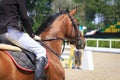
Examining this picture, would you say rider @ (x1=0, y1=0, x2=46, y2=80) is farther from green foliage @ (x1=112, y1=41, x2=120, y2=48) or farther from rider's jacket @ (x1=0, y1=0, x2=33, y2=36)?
green foliage @ (x1=112, y1=41, x2=120, y2=48)

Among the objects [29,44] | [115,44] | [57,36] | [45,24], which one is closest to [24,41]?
[29,44]

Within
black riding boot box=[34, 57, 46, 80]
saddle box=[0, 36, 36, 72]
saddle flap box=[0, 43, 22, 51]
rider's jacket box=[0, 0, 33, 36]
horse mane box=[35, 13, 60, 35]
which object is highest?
rider's jacket box=[0, 0, 33, 36]

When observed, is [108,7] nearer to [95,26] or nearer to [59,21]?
[95,26]

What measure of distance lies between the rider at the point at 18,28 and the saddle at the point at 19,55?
0.09 m

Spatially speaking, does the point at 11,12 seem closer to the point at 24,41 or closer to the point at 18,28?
the point at 18,28

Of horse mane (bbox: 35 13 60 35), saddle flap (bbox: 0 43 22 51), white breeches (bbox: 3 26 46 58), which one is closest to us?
saddle flap (bbox: 0 43 22 51)

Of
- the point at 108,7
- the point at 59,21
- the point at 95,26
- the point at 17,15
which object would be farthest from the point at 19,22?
the point at 95,26

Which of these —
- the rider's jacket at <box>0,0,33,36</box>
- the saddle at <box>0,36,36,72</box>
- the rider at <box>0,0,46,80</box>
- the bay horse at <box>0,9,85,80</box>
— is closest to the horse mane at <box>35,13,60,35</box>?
the bay horse at <box>0,9,85,80</box>

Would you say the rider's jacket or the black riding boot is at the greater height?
the rider's jacket

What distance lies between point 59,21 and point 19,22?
1.14 metres

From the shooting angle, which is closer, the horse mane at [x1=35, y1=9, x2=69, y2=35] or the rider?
the rider

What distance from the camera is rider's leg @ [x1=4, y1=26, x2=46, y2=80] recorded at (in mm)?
6355

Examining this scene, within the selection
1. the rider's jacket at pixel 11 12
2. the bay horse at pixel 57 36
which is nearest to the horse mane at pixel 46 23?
the bay horse at pixel 57 36

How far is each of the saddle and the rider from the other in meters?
0.09
